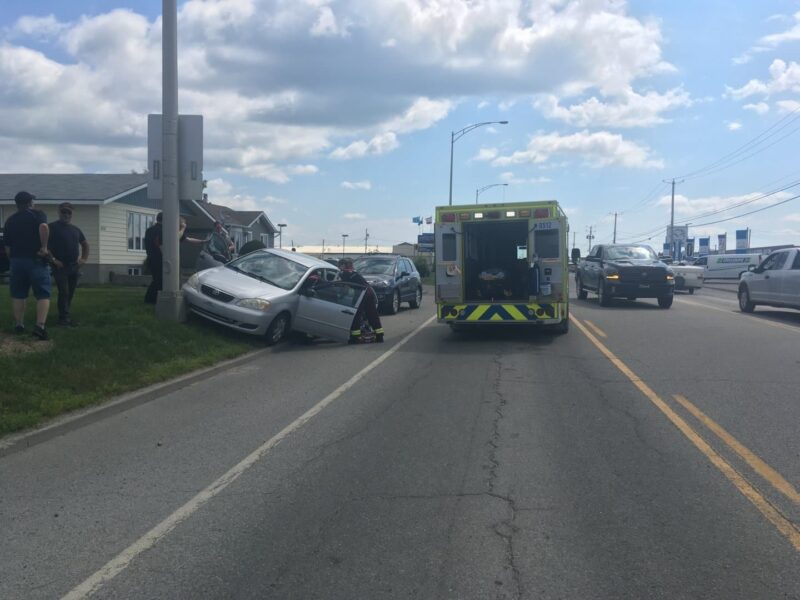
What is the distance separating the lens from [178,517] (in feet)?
16.0

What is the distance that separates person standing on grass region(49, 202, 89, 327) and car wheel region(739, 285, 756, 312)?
17900mm

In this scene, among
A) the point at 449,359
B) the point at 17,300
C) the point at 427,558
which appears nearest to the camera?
→ the point at 427,558

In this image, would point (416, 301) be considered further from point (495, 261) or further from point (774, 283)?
point (774, 283)

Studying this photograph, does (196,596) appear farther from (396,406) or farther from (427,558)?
(396,406)

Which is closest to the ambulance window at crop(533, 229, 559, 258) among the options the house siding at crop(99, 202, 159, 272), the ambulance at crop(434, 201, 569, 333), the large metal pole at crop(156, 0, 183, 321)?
the ambulance at crop(434, 201, 569, 333)

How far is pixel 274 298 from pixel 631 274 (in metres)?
13.7

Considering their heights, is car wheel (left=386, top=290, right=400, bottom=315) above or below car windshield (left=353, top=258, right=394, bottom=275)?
below

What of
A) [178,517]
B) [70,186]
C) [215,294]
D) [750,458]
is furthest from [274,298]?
[70,186]

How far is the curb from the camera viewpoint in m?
6.60

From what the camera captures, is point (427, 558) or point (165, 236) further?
point (165, 236)

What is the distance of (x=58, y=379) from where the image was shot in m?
8.36

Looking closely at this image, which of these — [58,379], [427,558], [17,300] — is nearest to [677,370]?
[427,558]

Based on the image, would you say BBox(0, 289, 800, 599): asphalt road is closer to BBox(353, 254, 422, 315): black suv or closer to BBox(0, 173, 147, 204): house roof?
BBox(353, 254, 422, 315): black suv

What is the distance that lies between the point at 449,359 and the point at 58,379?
19.8 ft
